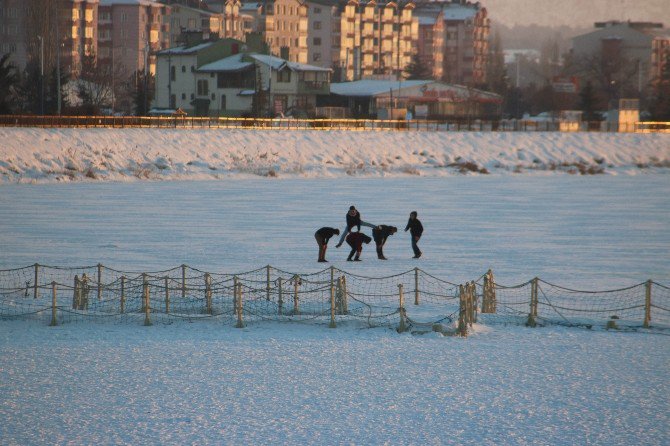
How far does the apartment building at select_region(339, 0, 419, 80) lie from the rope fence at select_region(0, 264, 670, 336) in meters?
118

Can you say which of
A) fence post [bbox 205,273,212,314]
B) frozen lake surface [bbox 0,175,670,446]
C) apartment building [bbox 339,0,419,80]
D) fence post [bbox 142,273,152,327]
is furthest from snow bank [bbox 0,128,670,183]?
apartment building [bbox 339,0,419,80]

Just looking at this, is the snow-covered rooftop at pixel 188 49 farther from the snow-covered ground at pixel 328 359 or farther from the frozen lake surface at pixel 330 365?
the frozen lake surface at pixel 330 365

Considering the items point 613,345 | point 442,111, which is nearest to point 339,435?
point 613,345

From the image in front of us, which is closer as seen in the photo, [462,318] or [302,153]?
[462,318]

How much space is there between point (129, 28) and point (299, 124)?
255 feet

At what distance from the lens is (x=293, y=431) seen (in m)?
11.9

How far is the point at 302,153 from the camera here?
59.5 meters

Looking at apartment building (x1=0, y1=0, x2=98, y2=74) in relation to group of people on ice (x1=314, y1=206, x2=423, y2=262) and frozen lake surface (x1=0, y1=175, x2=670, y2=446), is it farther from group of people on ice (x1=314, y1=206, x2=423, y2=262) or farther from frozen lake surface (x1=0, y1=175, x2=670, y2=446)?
group of people on ice (x1=314, y1=206, x2=423, y2=262)

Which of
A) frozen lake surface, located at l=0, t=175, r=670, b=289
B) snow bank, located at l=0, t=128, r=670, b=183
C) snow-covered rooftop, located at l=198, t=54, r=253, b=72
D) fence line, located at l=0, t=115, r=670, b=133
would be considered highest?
snow-covered rooftop, located at l=198, t=54, r=253, b=72

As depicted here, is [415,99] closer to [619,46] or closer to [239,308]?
[619,46]

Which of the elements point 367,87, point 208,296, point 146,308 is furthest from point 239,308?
point 367,87

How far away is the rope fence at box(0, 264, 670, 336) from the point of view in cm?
1769

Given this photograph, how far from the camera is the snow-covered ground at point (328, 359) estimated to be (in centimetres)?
1208

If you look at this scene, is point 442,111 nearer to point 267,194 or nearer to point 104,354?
point 267,194
